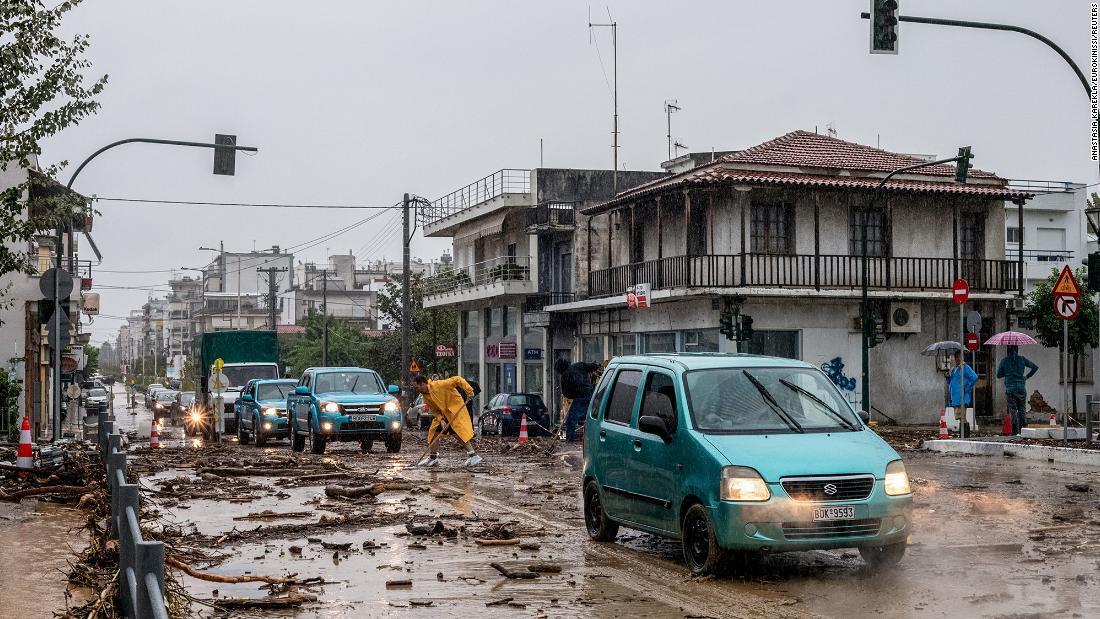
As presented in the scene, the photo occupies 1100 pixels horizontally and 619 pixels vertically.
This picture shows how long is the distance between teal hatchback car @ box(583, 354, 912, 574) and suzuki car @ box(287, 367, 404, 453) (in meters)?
14.8

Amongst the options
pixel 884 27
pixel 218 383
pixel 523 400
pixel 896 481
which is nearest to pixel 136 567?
pixel 896 481

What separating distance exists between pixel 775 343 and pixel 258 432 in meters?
15.6

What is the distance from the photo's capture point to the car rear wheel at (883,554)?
388 inches

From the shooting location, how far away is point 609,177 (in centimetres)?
5203

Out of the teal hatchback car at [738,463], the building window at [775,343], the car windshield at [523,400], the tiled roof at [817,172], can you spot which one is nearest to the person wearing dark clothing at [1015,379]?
the building window at [775,343]

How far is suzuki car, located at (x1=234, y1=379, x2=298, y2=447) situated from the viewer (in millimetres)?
32344

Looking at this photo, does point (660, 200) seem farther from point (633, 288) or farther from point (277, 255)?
point (277, 255)

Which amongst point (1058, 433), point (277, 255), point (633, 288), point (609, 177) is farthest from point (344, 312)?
point (1058, 433)

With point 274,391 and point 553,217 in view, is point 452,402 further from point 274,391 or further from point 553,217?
point 553,217

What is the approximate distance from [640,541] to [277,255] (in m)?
136

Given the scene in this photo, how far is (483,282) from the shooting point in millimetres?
54188

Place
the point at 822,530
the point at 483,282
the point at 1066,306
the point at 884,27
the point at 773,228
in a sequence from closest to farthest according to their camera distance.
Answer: the point at 822,530
the point at 884,27
the point at 1066,306
the point at 773,228
the point at 483,282

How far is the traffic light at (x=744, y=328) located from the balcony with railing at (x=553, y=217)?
1446cm

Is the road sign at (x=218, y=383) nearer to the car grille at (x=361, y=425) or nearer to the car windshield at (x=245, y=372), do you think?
the car windshield at (x=245, y=372)
